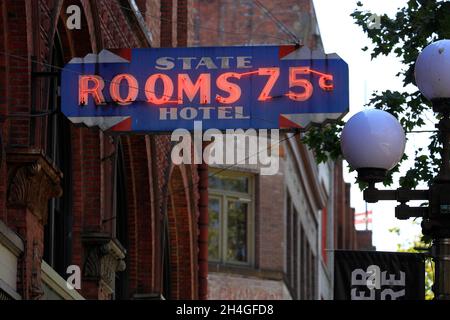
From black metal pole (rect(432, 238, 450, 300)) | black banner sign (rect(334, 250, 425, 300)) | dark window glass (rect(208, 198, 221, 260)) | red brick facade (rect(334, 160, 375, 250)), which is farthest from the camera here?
red brick facade (rect(334, 160, 375, 250))

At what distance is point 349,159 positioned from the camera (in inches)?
439

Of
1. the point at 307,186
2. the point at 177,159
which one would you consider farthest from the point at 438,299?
the point at 307,186

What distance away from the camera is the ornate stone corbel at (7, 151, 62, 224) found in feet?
51.1

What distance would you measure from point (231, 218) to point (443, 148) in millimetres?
30118

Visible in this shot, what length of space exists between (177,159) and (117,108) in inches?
415

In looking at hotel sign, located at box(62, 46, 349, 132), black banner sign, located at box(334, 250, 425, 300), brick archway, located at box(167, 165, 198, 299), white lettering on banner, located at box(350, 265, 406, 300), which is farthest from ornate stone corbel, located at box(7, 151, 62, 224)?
brick archway, located at box(167, 165, 198, 299)

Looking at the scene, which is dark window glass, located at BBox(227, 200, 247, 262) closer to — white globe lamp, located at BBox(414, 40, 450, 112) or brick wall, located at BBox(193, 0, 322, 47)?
brick wall, located at BBox(193, 0, 322, 47)

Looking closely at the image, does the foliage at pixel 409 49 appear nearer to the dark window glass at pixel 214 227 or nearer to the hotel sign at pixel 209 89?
the hotel sign at pixel 209 89

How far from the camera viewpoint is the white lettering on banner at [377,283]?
18.2 meters

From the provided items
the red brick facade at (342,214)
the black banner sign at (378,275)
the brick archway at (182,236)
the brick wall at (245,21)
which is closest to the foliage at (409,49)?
the black banner sign at (378,275)

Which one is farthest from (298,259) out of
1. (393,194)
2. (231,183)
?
(393,194)

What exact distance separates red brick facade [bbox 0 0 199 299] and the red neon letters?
23.3 inches

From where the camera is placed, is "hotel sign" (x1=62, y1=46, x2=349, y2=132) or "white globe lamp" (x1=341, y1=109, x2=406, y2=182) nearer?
"white globe lamp" (x1=341, y1=109, x2=406, y2=182)

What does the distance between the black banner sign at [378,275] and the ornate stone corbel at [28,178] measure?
4.18 meters
